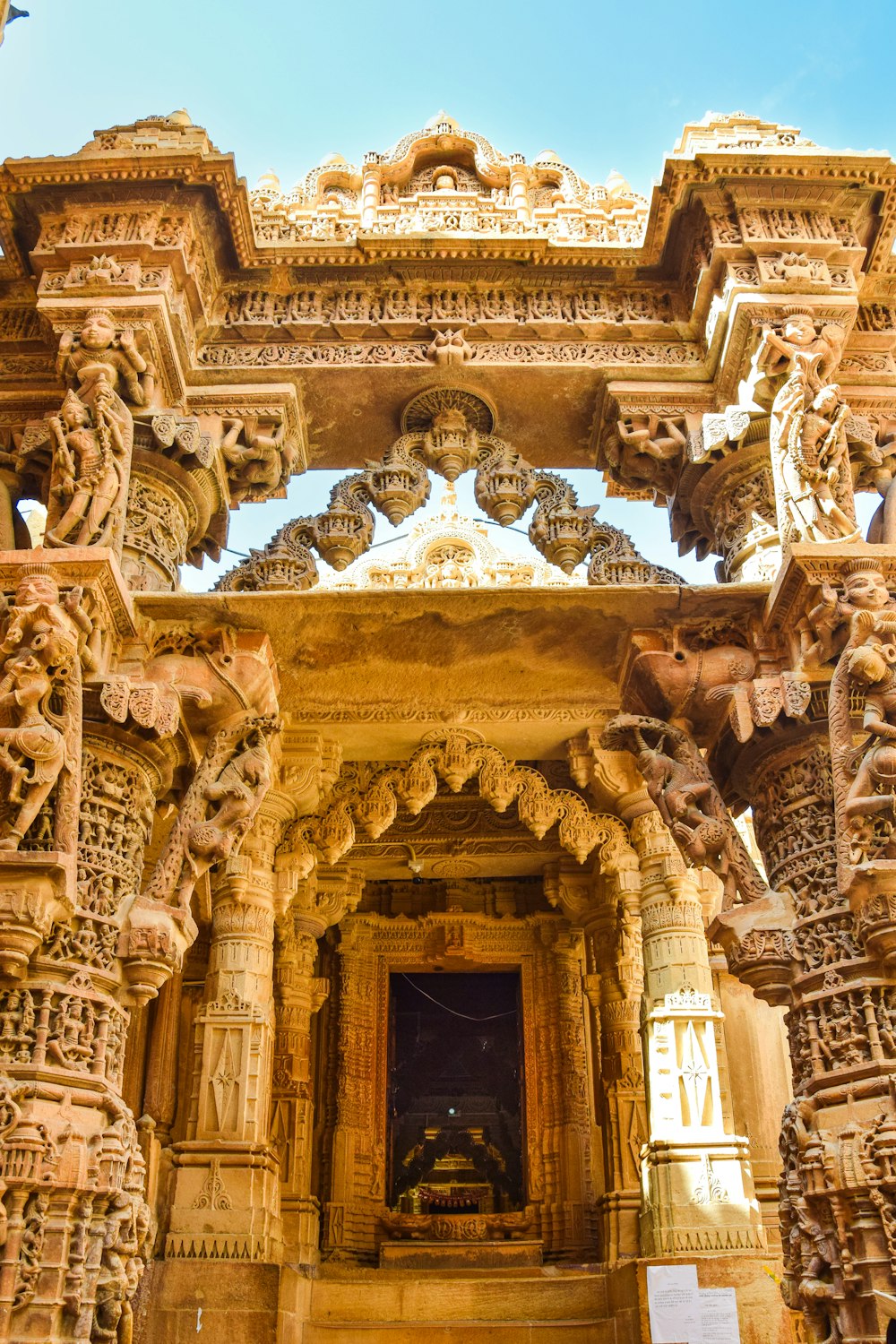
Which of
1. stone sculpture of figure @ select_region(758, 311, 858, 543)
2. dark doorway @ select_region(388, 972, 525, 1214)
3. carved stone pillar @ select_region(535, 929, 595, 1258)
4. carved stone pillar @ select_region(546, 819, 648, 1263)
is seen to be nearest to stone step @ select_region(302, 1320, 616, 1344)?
carved stone pillar @ select_region(546, 819, 648, 1263)

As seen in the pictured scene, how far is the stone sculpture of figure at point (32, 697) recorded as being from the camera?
4980mm

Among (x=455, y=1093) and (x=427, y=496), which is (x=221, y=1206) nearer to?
(x=427, y=496)

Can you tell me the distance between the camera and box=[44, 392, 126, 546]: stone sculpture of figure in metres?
5.96

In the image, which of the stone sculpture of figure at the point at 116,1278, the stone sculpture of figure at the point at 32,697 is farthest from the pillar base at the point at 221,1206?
the stone sculpture of figure at the point at 32,697

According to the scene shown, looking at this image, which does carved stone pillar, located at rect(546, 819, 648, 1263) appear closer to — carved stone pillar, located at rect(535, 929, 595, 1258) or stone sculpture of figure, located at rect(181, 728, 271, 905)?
carved stone pillar, located at rect(535, 929, 595, 1258)

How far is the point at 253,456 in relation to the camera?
7344 millimetres

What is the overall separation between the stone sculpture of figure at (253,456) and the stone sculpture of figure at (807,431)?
3.06m

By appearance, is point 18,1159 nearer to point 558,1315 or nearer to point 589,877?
point 558,1315

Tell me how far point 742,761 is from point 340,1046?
683 centimetres

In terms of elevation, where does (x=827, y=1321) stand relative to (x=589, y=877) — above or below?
below

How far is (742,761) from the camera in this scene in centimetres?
629

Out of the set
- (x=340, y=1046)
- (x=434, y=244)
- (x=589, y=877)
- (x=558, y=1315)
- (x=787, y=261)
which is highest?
(x=434, y=244)

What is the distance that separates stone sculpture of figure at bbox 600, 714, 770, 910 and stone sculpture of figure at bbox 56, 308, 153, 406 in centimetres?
342

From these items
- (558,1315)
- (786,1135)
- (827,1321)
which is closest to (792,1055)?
(786,1135)
